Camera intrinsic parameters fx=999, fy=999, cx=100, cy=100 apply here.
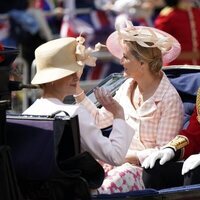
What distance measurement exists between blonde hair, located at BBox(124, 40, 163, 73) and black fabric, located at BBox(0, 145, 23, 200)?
4.64ft

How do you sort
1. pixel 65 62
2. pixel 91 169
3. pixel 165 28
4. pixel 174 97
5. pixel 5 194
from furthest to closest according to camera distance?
1. pixel 165 28
2. pixel 174 97
3. pixel 65 62
4. pixel 91 169
5. pixel 5 194

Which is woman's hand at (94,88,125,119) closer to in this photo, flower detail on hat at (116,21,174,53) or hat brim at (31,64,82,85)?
hat brim at (31,64,82,85)

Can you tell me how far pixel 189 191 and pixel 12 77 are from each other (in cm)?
98

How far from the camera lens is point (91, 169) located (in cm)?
439

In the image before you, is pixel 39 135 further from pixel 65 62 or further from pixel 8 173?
pixel 65 62

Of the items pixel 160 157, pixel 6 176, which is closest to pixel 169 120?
pixel 160 157

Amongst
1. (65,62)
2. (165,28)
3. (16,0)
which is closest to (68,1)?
(16,0)

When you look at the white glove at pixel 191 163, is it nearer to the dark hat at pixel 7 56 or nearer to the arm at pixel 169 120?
the arm at pixel 169 120

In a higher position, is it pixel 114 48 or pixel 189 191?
pixel 114 48

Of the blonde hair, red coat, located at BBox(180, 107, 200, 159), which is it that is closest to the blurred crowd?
the blonde hair

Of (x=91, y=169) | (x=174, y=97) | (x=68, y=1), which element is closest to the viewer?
(x=91, y=169)

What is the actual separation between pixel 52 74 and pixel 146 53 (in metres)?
0.85

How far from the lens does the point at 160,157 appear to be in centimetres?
501

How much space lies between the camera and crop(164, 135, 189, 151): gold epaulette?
5055 mm
